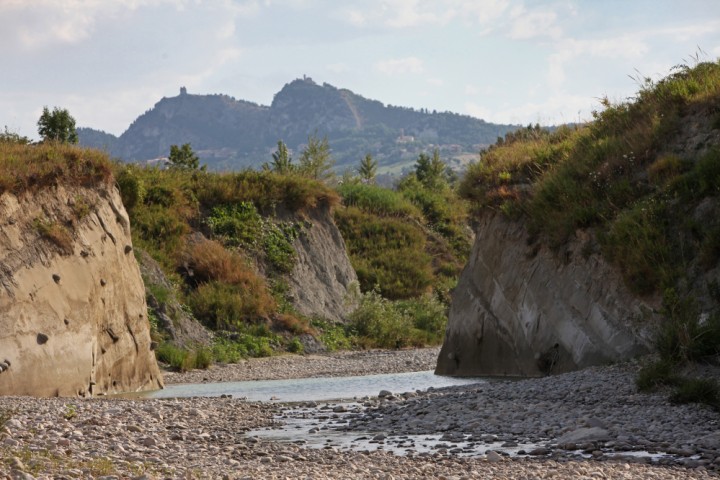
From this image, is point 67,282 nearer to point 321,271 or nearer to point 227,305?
point 227,305

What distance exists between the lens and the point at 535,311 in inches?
893

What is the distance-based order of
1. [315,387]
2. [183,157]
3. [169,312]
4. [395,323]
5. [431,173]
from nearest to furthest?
[315,387]
[169,312]
[395,323]
[183,157]
[431,173]

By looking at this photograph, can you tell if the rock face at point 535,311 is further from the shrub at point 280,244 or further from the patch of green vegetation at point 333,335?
the shrub at point 280,244

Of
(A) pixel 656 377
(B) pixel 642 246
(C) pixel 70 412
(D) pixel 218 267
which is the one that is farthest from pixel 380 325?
(C) pixel 70 412

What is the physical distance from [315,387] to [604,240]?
7.80 meters

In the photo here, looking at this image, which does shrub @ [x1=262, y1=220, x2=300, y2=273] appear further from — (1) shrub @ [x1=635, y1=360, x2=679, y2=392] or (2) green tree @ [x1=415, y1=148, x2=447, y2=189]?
(2) green tree @ [x1=415, y1=148, x2=447, y2=189]

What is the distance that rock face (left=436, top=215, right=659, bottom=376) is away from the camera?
19484mm

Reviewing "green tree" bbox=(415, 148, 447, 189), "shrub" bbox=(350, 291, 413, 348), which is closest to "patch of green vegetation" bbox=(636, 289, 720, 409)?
"shrub" bbox=(350, 291, 413, 348)

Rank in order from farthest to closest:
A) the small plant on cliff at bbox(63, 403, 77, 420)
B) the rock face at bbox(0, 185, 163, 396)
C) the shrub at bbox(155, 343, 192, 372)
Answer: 1. the shrub at bbox(155, 343, 192, 372)
2. the rock face at bbox(0, 185, 163, 396)
3. the small plant on cliff at bbox(63, 403, 77, 420)

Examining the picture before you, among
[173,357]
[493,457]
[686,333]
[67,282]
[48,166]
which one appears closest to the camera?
[493,457]

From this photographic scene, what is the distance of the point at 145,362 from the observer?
2397cm

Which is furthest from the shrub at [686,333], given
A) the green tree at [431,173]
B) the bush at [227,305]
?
the green tree at [431,173]

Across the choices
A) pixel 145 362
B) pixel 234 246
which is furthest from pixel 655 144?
pixel 234 246

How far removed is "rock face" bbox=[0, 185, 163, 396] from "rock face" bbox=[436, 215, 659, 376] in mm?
8317
